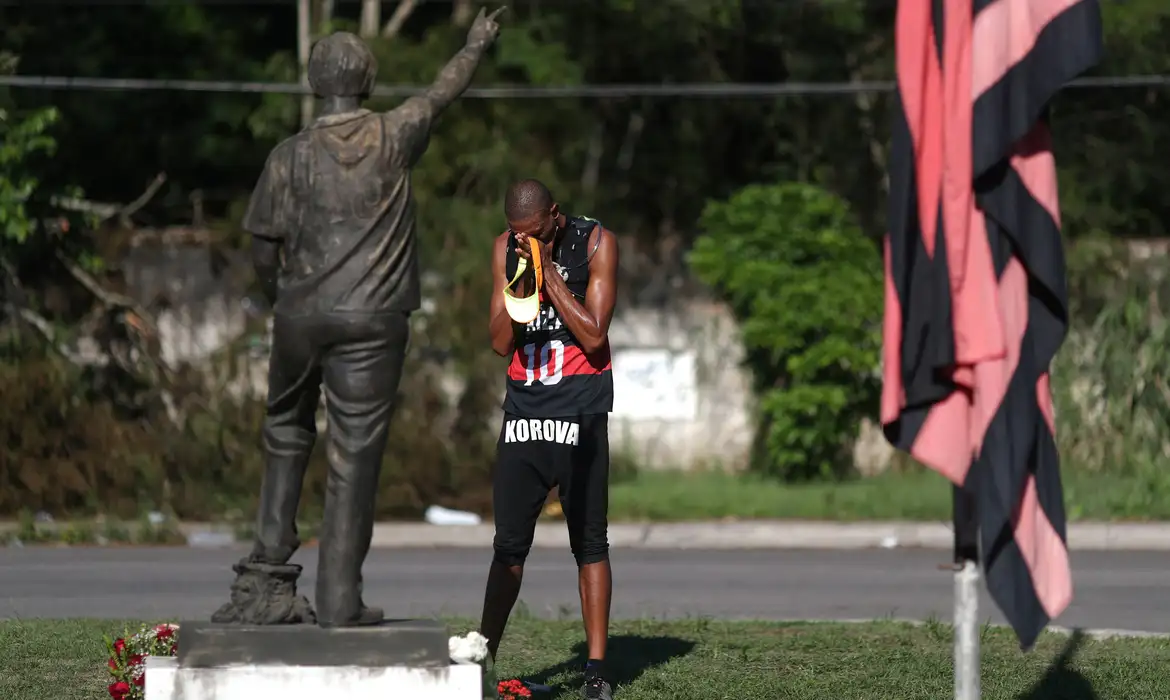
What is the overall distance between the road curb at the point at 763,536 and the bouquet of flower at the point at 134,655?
25.7ft

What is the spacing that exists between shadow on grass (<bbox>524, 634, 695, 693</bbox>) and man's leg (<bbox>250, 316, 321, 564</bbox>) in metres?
1.98

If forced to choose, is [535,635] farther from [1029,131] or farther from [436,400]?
[436,400]

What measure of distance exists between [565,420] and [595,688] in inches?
43.2

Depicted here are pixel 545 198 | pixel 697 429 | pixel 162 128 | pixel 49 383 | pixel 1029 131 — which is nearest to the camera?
pixel 1029 131

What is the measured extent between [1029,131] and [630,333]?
15.0m

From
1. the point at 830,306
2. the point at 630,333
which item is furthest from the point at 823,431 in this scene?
the point at 630,333

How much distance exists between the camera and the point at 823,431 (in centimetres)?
1925

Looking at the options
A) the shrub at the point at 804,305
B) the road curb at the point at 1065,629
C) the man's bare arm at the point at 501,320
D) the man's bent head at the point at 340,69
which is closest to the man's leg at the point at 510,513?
the man's bare arm at the point at 501,320

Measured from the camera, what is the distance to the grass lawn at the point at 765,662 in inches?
315

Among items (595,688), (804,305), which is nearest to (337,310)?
(595,688)

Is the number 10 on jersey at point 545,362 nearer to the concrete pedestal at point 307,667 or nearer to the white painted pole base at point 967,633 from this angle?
the concrete pedestal at point 307,667

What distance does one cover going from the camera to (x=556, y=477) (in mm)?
7844

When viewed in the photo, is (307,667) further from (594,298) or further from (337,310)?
(594,298)

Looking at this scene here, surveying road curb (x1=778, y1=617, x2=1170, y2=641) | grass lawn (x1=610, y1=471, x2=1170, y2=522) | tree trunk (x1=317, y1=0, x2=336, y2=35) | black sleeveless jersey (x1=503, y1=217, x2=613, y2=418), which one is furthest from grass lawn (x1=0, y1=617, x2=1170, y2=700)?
tree trunk (x1=317, y1=0, x2=336, y2=35)
